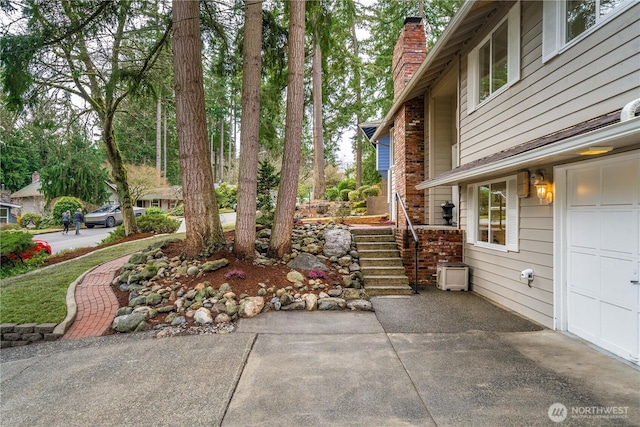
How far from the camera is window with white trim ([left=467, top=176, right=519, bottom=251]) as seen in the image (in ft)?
16.6

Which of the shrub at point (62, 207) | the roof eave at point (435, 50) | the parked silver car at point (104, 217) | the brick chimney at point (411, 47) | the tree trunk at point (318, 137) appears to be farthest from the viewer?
the shrub at point (62, 207)

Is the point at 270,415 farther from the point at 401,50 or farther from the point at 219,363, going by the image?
the point at 401,50

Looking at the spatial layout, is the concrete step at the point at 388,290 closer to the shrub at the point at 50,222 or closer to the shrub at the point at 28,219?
the shrub at the point at 50,222

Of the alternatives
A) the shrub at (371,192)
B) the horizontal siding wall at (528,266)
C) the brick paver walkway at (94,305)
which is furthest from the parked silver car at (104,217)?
the horizontal siding wall at (528,266)

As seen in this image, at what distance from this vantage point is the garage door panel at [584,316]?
3644 mm

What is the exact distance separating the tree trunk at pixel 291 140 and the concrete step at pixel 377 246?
1.76 metres

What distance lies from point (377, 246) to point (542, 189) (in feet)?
11.5

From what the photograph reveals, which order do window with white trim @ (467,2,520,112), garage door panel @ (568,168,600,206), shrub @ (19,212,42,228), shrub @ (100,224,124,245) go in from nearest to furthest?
garage door panel @ (568,168,600,206) → window with white trim @ (467,2,520,112) → shrub @ (100,224,124,245) → shrub @ (19,212,42,228)

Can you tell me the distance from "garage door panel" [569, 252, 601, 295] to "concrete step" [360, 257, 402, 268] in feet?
10.3

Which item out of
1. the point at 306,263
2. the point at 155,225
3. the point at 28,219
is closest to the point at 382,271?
the point at 306,263

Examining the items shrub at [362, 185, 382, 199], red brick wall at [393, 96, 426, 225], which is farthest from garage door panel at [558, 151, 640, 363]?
shrub at [362, 185, 382, 199]

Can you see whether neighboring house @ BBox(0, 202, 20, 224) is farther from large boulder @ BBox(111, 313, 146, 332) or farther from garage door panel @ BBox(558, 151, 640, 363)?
garage door panel @ BBox(558, 151, 640, 363)

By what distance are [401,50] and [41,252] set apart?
11.6 m

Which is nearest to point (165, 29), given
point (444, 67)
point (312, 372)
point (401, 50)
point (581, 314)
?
point (401, 50)
